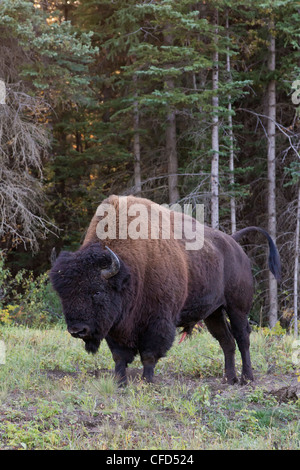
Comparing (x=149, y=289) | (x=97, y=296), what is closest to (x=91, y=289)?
(x=97, y=296)

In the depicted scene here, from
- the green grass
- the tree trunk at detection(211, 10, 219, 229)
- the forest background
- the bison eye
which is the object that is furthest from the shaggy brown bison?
the tree trunk at detection(211, 10, 219, 229)

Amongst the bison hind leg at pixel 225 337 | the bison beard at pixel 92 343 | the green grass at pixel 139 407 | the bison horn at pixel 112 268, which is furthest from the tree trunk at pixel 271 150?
the bison horn at pixel 112 268

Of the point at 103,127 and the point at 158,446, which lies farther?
the point at 103,127

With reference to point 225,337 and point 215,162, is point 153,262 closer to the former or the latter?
point 225,337

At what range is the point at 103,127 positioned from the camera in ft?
60.1

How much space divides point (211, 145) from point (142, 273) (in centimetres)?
1054

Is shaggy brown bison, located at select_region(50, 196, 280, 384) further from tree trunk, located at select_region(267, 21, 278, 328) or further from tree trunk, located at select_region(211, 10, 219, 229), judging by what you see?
tree trunk, located at select_region(267, 21, 278, 328)

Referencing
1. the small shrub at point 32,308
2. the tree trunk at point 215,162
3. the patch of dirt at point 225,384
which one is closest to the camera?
the patch of dirt at point 225,384

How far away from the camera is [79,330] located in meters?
5.51

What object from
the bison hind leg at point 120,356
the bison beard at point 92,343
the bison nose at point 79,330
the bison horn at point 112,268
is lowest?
the bison hind leg at point 120,356

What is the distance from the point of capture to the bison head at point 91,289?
557 cm

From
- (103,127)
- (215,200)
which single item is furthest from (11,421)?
(103,127)

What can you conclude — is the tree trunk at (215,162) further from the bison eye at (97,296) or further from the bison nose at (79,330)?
the bison nose at (79,330)
